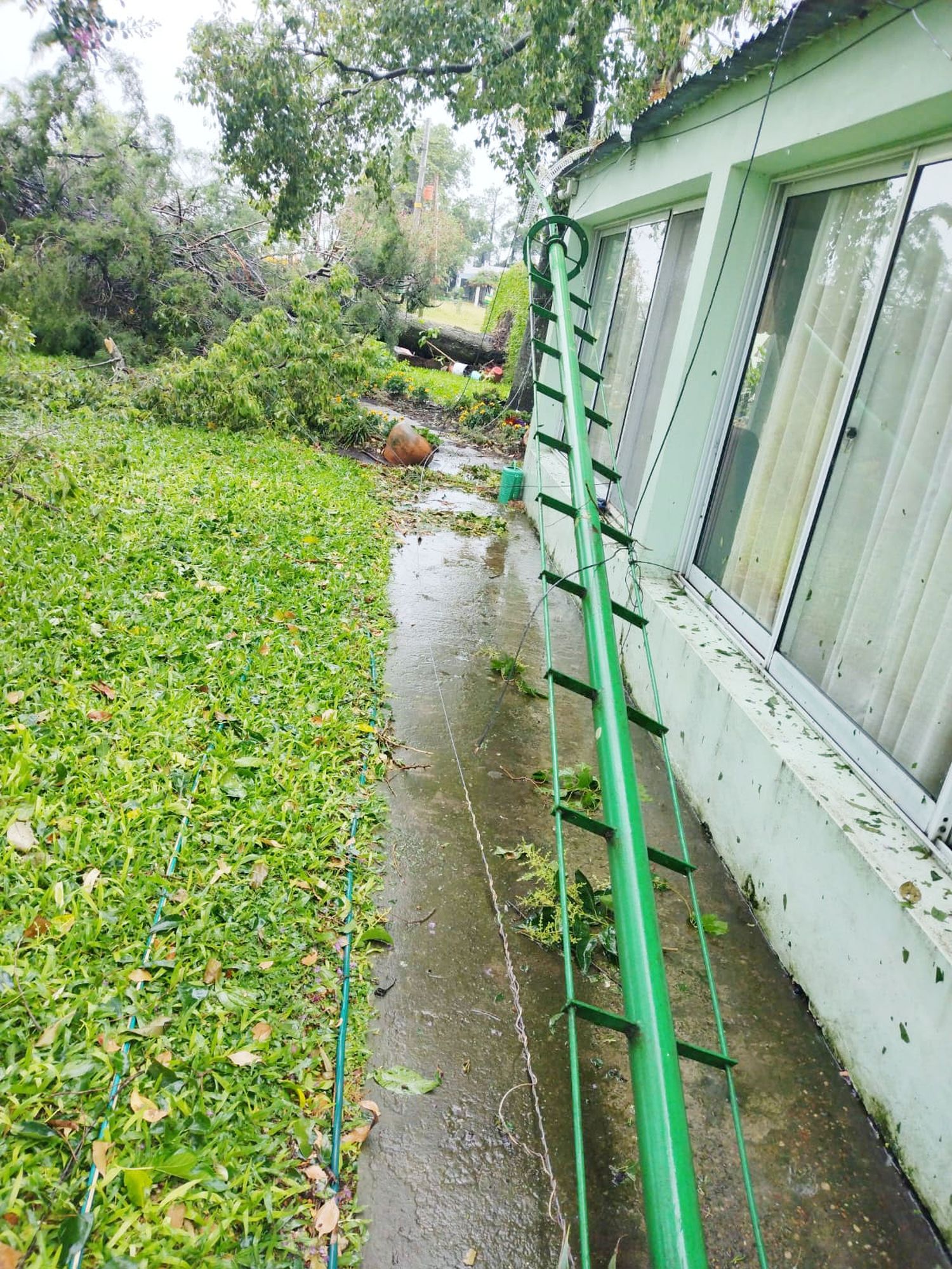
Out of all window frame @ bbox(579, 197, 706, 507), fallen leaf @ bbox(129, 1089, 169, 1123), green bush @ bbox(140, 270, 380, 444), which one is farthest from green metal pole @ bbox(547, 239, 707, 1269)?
green bush @ bbox(140, 270, 380, 444)

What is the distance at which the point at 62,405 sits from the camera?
8.91 m

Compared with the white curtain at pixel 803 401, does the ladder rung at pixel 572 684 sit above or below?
below

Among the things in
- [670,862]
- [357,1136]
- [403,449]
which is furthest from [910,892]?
[403,449]

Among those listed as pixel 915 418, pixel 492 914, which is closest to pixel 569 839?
pixel 492 914

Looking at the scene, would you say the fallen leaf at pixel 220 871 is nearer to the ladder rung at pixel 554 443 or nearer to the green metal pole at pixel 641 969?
the green metal pole at pixel 641 969

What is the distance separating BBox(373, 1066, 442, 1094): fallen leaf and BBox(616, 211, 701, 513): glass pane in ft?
13.8

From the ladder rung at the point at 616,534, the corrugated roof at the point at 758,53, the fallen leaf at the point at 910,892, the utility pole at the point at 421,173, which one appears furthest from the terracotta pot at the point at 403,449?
the utility pole at the point at 421,173

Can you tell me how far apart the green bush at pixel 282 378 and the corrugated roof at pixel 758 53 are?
5.39 meters

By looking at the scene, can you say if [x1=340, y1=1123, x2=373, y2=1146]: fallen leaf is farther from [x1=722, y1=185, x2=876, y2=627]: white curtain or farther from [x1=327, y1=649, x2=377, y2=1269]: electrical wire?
[x1=722, y1=185, x2=876, y2=627]: white curtain

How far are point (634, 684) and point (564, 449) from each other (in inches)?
70.9

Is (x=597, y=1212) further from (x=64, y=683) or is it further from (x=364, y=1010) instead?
(x=64, y=683)

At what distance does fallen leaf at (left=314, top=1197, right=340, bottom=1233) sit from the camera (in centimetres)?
212

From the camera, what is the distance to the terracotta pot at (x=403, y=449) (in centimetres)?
1070

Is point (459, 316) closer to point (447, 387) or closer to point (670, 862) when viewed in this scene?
point (447, 387)
